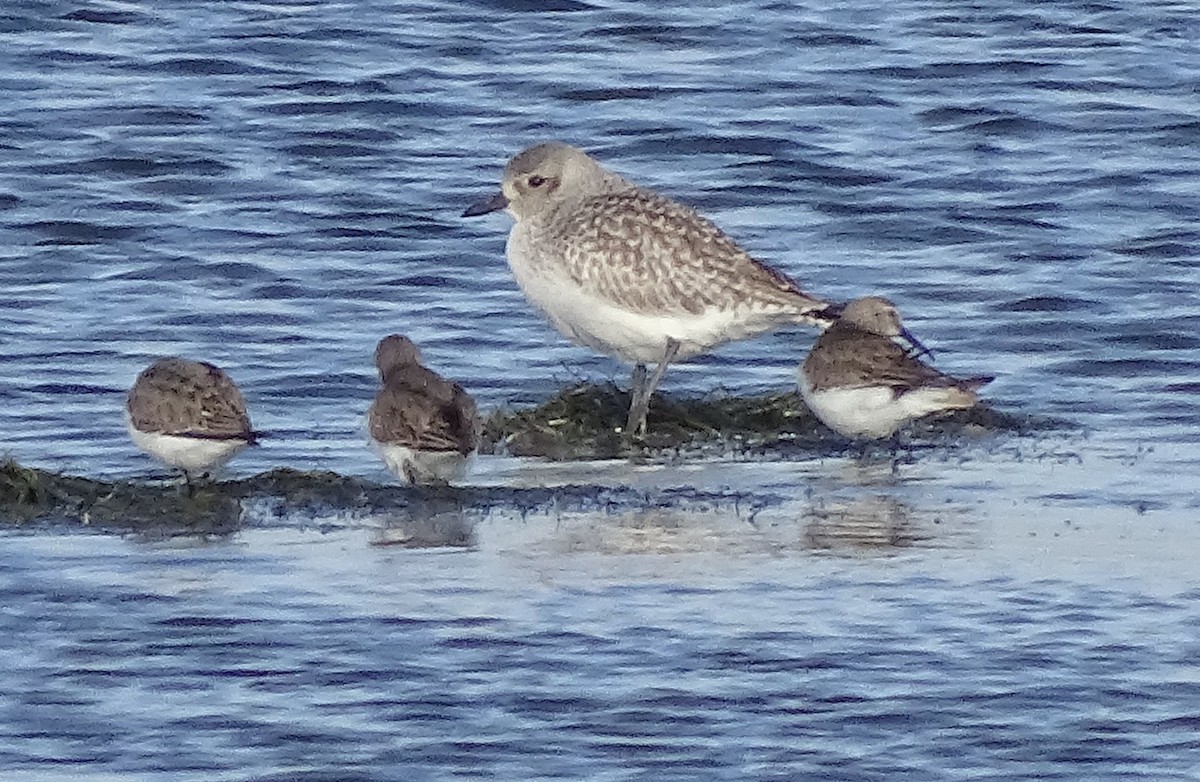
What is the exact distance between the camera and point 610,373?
516 inches

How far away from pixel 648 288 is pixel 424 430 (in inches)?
73.2

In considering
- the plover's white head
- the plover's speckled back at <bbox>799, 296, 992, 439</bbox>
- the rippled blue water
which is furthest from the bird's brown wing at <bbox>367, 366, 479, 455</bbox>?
the plover's white head

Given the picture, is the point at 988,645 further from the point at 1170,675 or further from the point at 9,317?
the point at 9,317

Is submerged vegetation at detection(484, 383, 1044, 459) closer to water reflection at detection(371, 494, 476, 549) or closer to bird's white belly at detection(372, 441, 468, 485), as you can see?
bird's white belly at detection(372, 441, 468, 485)

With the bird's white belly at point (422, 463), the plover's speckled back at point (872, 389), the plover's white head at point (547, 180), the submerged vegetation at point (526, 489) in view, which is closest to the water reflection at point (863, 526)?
the submerged vegetation at point (526, 489)

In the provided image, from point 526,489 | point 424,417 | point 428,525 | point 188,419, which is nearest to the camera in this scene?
point 428,525

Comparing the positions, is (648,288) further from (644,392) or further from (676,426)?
(676,426)

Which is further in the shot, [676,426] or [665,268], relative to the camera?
[665,268]

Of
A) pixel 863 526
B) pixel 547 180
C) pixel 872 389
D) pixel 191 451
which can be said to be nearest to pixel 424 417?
pixel 191 451

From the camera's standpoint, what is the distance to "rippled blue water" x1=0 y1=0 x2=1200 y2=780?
25.0ft

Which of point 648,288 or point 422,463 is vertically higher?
point 648,288

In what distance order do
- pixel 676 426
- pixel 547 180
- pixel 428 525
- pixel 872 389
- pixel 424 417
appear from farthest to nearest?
pixel 547 180 < pixel 676 426 < pixel 872 389 < pixel 424 417 < pixel 428 525

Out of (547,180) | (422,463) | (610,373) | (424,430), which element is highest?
(547,180)

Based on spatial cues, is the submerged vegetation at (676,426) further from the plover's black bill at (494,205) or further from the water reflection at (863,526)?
the water reflection at (863,526)
